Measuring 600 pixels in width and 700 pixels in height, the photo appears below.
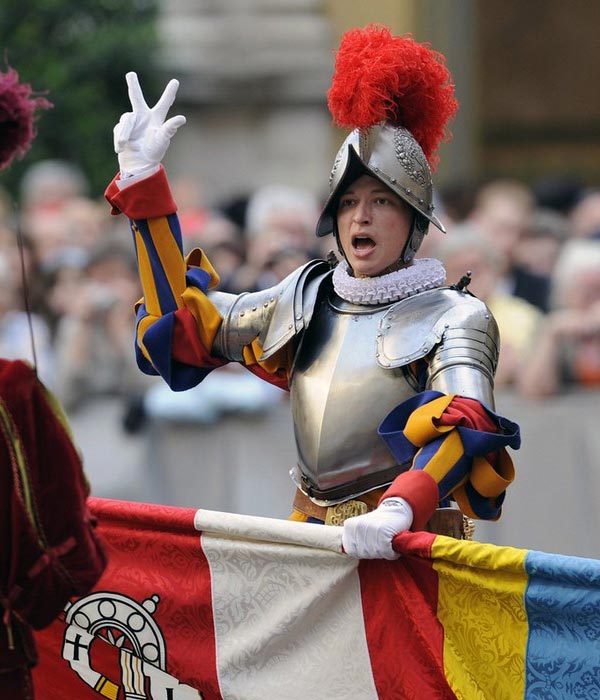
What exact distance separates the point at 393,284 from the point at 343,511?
2.06ft

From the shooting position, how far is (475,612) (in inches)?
161

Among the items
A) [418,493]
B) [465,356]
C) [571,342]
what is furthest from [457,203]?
[418,493]

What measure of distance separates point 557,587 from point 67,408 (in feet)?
14.1

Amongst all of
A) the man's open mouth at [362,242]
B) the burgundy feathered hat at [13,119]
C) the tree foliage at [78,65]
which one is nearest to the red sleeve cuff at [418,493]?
the man's open mouth at [362,242]

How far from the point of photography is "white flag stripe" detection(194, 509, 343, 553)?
14.0ft

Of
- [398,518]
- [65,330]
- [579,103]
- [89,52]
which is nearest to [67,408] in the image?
[65,330]

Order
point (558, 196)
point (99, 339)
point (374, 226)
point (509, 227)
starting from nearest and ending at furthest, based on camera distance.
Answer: point (374, 226), point (99, 339), point (509, 227), point (558, 196)

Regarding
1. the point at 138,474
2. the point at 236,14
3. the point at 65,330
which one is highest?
the point at 236,14

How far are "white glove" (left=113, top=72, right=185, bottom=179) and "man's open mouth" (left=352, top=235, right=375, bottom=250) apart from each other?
0.57 metres

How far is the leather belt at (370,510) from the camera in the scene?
179 inches

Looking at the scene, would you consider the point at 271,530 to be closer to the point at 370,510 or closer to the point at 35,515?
the point at 370,510

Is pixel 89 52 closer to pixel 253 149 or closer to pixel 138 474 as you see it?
pixel 253 149

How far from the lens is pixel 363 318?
462 centimetres

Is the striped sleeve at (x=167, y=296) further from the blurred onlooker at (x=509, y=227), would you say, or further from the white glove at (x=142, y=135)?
the blurred onlooker at (x=509, y=227)
